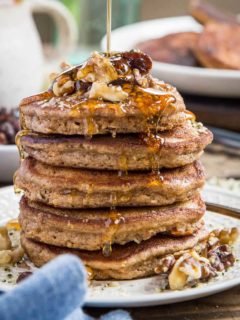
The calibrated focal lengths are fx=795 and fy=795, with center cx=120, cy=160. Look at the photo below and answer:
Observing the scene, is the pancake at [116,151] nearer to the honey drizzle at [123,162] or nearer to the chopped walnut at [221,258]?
the honey drizzle at [123,162]

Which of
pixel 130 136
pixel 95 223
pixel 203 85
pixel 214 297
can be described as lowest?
pixel 203 85

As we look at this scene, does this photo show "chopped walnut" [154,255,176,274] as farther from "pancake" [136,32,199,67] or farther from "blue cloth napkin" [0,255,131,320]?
"pancake" [136,32,199,67]

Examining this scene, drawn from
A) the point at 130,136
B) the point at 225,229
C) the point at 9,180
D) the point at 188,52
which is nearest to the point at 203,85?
the point at 188,52

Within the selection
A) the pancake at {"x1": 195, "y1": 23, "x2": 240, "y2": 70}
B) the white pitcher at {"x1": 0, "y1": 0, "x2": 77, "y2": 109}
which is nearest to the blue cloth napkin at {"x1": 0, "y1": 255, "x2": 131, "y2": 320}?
the white pitcher at {"x1": 0, "y1": 0, "x2": 77, "y2": 109}

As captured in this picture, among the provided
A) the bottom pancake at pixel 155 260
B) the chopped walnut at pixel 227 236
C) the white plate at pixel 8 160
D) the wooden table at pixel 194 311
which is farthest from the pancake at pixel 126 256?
the white plate at pixel 8 160

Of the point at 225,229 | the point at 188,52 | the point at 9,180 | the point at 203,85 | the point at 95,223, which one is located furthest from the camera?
the point at 188,52

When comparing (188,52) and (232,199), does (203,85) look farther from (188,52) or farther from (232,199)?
(232,199)
